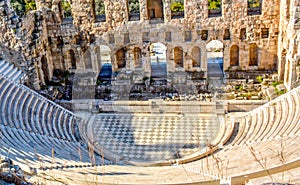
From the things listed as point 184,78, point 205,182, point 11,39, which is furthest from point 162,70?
point 205,182

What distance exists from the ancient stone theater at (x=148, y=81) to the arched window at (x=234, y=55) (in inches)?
2.1

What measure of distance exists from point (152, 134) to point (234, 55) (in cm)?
670

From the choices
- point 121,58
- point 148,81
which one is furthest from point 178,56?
point 121,58

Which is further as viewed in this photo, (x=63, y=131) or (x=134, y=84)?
(x=134, y=84)

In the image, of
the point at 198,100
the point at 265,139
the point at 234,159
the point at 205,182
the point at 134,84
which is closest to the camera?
the point at 205,182

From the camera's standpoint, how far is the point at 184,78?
22.6 m

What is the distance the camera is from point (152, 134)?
19.5 m

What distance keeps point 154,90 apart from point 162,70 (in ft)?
6.06

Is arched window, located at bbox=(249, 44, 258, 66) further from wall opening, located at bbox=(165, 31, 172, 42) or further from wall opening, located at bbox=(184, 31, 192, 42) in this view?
wall opening, located at bbox=(165, 31, 172, 42)

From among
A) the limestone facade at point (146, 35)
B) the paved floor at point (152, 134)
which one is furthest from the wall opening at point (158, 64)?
the paved floor at point (152, 134)

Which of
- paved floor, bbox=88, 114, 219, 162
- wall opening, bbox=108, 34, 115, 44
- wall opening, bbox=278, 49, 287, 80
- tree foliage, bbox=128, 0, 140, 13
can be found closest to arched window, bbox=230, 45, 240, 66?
wall opening, bbox=278, 49, 287, 80

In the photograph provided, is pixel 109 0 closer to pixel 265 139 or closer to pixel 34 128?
pixel 34 128

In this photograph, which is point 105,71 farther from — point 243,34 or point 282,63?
point 282,63

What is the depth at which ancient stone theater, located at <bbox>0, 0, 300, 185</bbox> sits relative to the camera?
17.9m
